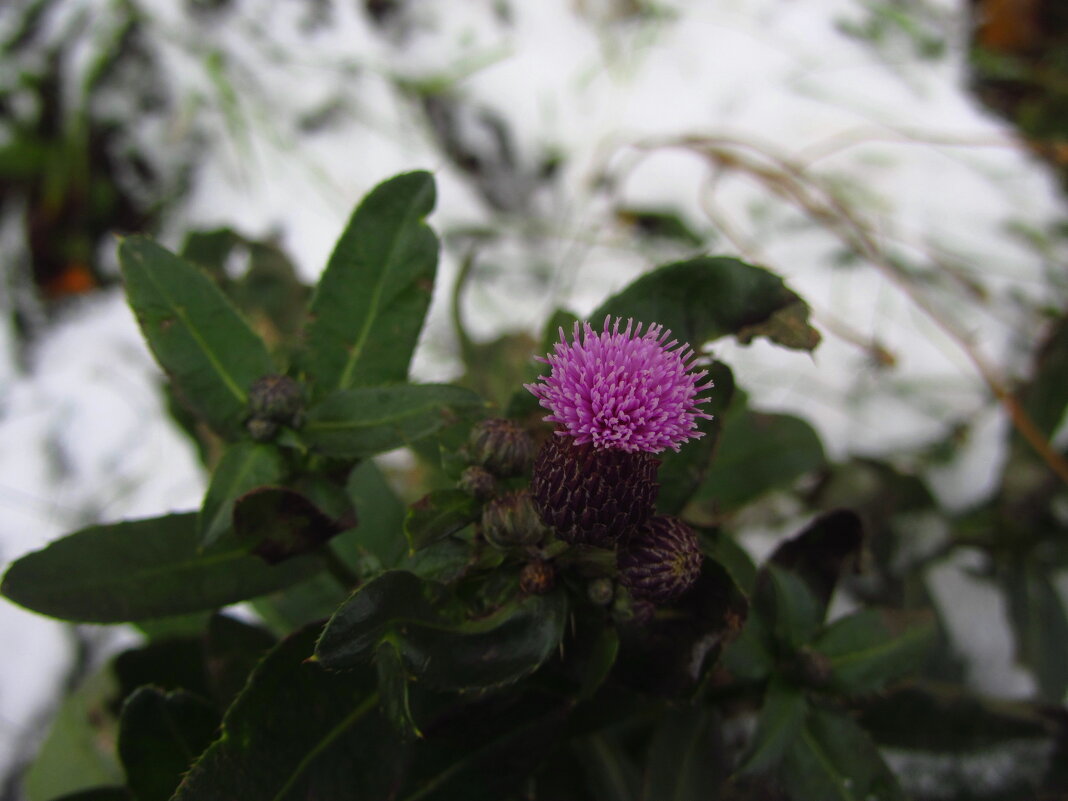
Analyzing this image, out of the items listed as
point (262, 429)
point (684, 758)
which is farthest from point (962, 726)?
point (262, 429)

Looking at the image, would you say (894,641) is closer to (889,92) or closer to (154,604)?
(154,604)

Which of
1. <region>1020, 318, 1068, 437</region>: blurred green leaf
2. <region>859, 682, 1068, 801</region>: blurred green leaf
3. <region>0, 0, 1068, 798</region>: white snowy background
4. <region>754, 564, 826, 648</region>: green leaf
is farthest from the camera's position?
<region>0, 0, 1068, 798</region>: white snowy background

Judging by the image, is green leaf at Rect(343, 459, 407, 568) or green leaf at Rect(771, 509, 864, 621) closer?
green leaf at Rect(771, 509, 864, 621)

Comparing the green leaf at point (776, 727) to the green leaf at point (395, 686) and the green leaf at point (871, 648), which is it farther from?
the green leaf at point (395, 686)

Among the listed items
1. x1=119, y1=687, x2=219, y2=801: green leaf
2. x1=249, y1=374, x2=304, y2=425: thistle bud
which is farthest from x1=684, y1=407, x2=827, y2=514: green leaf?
x1=119, y1=687, x2=219, y2=801: green leaf

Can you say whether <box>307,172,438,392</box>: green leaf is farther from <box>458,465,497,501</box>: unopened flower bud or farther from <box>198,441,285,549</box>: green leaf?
<box>458,465,497,501</box>: unopened flower bud

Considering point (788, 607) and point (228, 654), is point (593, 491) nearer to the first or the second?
point (788, 607)

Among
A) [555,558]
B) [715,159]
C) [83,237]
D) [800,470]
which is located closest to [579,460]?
[555,558]
